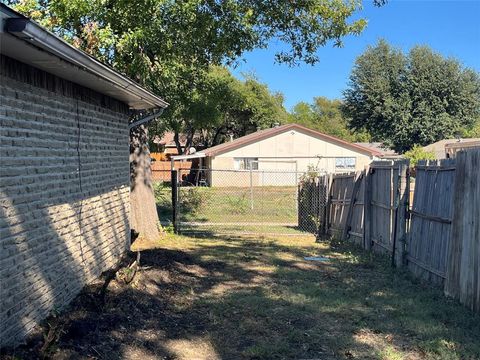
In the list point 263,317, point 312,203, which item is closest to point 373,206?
point 312,203

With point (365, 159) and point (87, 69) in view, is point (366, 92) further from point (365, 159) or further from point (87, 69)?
point (87, 69)

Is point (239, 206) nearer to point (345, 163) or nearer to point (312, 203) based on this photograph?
point (312, 203)

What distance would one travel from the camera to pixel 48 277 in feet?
17.5

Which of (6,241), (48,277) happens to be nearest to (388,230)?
(48,277)

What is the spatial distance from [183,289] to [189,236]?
6512 mm

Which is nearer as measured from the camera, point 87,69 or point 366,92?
point 87,69

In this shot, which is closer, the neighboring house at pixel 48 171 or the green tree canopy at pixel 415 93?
the neighboring house at pixel 48 171

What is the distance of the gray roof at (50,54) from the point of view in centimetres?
360

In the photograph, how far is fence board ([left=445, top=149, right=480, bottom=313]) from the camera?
571 centimetres

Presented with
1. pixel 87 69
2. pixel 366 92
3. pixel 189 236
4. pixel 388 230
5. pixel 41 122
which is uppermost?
pixel 366 92

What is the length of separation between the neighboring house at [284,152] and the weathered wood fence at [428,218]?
23840 mm

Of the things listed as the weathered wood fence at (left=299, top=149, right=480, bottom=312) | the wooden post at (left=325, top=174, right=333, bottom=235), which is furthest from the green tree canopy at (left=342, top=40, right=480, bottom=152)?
the weathered wood fence at (left=299, top=149, right=480, bottom=312)

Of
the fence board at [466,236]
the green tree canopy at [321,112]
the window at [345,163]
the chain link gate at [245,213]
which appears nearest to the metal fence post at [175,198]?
the chain link gate at [245,213]

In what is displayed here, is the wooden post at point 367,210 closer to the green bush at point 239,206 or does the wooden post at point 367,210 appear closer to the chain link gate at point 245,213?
the chain link gate at point 245,213
